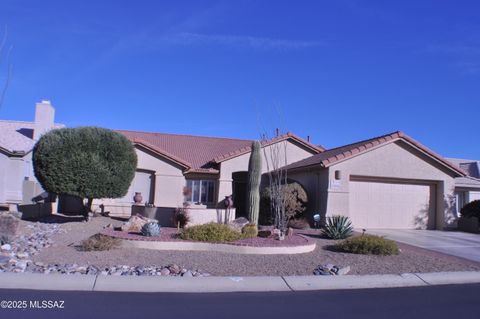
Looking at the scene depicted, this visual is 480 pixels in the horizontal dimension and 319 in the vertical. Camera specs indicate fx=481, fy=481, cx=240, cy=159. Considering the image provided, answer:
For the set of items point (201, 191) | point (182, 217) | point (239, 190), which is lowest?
point (182, 217)

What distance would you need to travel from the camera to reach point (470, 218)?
21.9 m

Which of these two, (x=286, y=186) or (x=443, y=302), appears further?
(x=286, y=186)

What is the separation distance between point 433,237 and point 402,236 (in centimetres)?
134

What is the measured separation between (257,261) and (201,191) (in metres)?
15.2

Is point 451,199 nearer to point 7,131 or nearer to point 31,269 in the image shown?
point 31,269

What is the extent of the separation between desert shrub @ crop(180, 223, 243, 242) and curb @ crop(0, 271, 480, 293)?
3691 mm

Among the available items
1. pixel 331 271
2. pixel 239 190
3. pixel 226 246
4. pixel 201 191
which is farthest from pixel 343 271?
pixel 239 190

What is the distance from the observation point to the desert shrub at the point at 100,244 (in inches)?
508

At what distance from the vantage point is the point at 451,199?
22.2 meters

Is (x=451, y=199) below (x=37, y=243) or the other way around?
the other way around

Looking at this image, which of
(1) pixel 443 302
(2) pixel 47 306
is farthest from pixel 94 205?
(1) pixel 443 302

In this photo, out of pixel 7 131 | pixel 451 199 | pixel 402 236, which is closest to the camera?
pixel 402 236

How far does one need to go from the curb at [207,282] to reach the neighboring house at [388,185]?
1007cm

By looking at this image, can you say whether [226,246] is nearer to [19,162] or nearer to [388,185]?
[388,185]
